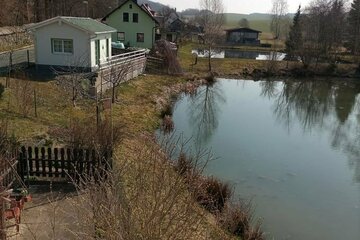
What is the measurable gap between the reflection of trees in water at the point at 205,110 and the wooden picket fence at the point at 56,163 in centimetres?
969

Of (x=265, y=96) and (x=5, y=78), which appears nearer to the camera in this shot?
(x=5, y=78)

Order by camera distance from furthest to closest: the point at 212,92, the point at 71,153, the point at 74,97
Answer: the point at 212,92
the point at 74,97
the point at 71,153

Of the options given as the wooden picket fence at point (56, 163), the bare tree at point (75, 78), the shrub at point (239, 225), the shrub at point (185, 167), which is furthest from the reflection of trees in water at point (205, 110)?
the wooden picket fence at point (56, 163)

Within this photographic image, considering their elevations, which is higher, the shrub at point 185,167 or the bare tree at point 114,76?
the bare tree at point 114,76

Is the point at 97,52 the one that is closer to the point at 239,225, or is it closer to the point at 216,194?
Result: the point at 216,194

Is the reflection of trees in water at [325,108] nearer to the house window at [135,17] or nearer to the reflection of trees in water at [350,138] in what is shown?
the reflection of trees in water at [350,138]

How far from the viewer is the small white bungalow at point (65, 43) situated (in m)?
25.3

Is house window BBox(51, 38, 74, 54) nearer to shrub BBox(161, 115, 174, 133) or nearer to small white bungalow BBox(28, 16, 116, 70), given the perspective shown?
small white bungalow BBox(28, 16, 116, 70)

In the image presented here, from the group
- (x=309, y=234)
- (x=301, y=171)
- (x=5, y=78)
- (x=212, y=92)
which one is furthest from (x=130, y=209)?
(x=212, y=92)

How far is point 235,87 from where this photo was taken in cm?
3831

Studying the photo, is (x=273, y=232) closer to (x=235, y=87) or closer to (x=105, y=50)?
(x=105, y=50)

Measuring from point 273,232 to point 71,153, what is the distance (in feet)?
21.3

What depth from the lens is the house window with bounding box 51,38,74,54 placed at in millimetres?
25797

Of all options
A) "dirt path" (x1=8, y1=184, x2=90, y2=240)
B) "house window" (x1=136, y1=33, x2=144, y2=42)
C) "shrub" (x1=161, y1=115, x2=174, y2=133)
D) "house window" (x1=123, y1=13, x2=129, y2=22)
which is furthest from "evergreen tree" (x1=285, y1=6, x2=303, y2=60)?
"dirt path" (x1=8, y1=184, x2=90, y2=240)
